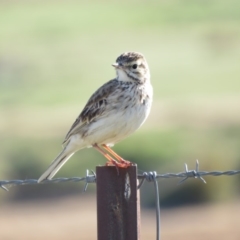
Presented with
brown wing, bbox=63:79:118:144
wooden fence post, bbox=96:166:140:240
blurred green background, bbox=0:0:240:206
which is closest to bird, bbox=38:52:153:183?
brown wing, bbox=63:79:118:144

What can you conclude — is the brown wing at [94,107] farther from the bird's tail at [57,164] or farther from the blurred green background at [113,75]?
the blurred green background at [113,75]

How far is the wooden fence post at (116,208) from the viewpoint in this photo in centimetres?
991

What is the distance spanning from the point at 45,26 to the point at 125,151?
46.6m

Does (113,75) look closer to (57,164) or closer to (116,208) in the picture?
(57,164)

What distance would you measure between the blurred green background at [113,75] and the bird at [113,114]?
2418 centimetres

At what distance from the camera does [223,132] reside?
166 feet

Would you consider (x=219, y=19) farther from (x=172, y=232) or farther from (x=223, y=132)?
(x=172, y=232)

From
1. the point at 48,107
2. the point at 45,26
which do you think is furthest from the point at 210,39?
the point at 48,107

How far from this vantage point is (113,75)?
65812 mm

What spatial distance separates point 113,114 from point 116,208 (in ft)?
10.6

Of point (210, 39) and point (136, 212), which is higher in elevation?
point (210, 39)

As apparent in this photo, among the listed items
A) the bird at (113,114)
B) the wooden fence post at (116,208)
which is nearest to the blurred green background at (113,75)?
the bird at (113,114)

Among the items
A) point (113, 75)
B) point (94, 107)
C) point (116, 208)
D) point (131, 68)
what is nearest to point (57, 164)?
point (94, 107)

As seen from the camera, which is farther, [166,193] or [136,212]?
[166,193]
